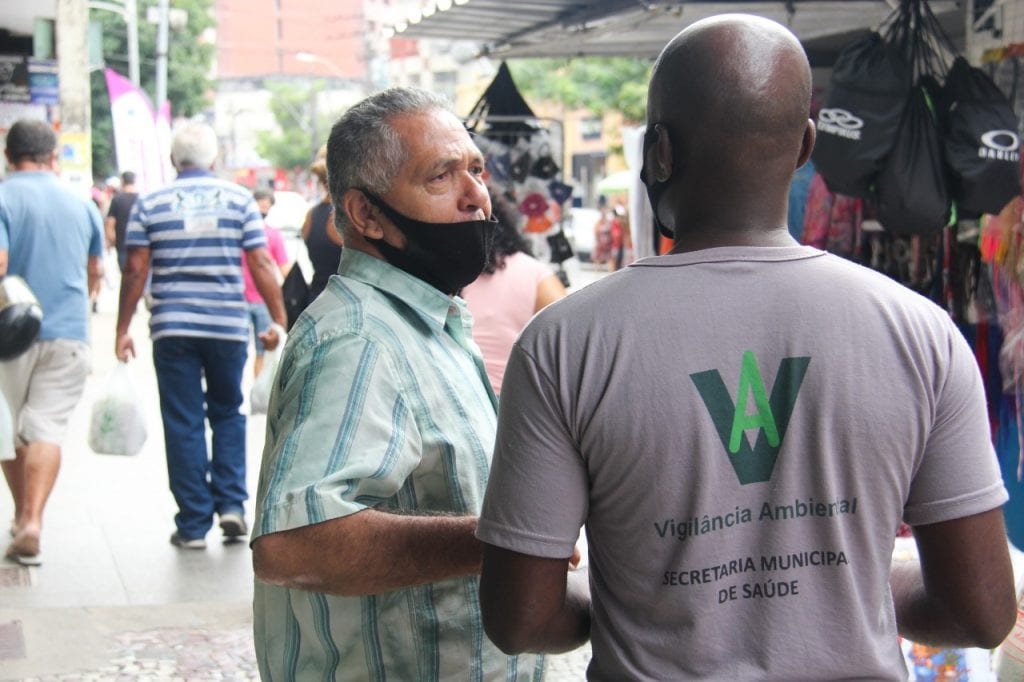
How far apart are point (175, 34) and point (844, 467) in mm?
Answer: 43595

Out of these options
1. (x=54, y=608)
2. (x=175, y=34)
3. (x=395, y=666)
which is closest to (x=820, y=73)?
(x=54, y=608)

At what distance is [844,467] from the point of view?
162cm

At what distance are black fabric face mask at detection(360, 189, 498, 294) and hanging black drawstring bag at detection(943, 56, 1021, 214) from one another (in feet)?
9.81

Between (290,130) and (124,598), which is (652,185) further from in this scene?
(290,130)

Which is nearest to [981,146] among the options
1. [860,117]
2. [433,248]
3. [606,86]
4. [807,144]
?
[860,117]

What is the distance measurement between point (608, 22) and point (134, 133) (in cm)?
846

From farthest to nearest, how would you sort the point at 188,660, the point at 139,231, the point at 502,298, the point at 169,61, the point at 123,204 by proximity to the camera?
the point at 169,61 → the point at 123,204 → the point at 139,231 → the point at 502,298 → the point at 188,660

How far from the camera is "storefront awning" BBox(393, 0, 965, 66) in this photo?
6582 millimetres

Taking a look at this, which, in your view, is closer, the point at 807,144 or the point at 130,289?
the point at 807,144

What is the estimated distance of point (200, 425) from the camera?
20.7 feet

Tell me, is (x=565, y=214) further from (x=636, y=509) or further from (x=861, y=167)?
(x=636, y=509)

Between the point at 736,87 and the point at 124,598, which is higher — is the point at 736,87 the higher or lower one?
the higher one

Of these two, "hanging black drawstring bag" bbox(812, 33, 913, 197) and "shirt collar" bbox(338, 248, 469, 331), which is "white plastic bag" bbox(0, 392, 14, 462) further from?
"shirt collar" bbox(338, 248, 469, 331)

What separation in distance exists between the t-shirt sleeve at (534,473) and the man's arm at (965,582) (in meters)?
0.49
